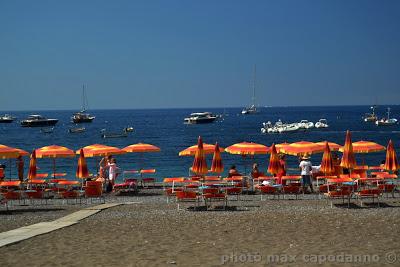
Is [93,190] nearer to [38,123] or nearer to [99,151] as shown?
[99,151]

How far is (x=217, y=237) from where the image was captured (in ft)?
38.4

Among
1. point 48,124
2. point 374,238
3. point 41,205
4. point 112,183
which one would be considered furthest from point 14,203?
point 48,124

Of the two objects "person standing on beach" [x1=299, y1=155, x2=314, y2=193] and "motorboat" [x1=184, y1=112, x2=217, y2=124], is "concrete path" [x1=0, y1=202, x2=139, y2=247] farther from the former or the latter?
"motorboat" [x1=184, y1=112, x2=217, y2=124]

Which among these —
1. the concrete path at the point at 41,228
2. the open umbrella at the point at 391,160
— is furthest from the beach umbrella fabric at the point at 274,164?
the concrete path at the point at 41,228

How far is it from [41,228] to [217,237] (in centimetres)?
453

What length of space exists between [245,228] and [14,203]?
33.7ft

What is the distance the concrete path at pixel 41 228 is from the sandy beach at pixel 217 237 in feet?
1.01

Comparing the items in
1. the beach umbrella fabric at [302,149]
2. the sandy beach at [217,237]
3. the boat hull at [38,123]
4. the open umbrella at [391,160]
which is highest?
the boat hull at [38,123]

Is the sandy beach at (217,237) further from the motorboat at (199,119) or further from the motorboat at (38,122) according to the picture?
the motorboat at (199,119)

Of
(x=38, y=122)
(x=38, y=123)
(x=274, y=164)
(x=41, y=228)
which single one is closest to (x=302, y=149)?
(x=274, y=164)

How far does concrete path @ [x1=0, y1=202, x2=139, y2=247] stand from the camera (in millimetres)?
11766

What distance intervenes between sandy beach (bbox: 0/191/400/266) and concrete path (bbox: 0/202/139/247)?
0.31 meters

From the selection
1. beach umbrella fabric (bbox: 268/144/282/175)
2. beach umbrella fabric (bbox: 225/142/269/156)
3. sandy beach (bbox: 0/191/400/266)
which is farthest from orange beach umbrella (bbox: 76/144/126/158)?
beach umbrella fabric (bbox: 268/144/282/175)

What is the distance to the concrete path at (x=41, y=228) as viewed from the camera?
11.8 meters
